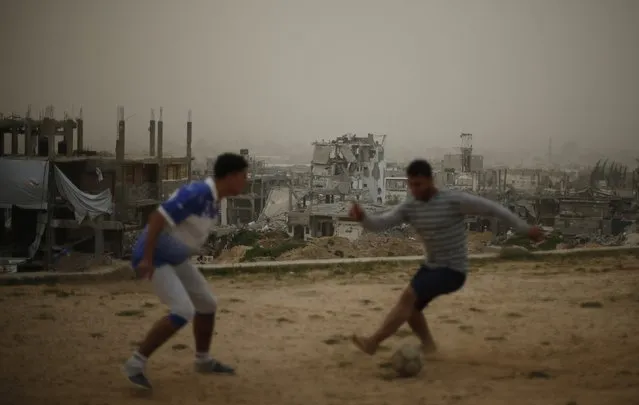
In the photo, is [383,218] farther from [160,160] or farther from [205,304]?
[160,160]

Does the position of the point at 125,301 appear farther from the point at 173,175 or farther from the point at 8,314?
the point at 173,175

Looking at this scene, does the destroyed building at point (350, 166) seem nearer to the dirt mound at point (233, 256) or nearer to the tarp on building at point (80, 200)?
the tarp on building at point (80, 200)

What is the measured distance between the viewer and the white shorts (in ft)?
14.2

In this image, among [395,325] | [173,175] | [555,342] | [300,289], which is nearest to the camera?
[395,325]

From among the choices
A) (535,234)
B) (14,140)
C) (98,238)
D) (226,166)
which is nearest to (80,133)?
(14,140)

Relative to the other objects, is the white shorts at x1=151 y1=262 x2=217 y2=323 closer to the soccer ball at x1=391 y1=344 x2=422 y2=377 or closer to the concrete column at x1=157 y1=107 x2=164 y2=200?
the soccer ball at x1=391 y1=344 x2=422 y2=377

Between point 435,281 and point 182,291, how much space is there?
1694mm

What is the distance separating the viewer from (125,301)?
25.6 ft

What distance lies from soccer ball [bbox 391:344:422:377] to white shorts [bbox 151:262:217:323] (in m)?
1.26

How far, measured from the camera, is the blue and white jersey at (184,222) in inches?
168

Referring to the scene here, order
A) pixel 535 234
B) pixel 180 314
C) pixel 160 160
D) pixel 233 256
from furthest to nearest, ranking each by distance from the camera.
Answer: pixel 160 160, pixel 233 256, pixel 535 234, pixel 180 314

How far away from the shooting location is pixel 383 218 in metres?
5.12

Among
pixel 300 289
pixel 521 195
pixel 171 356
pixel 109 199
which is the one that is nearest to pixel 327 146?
pixel 521 195

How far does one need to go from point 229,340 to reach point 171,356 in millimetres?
694
